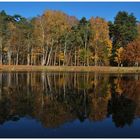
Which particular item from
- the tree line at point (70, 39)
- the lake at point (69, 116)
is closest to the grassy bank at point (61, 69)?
the tree line at point (70, 39)

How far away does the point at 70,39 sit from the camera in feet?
239

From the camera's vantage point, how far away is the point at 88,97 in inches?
902

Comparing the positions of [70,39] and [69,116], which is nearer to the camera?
[69,116]

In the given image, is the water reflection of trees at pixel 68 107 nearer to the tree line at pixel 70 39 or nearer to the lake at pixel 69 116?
the lake at pixel 69 116

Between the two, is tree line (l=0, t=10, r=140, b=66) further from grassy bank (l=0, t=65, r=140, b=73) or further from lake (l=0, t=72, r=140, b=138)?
lake (l=0, t=72, r=140, b=138)

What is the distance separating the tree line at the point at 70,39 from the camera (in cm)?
7244

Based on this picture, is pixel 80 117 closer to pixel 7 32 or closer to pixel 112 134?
pixel 112 134

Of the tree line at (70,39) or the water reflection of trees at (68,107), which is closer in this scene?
the water reflection of trees at (68,107)

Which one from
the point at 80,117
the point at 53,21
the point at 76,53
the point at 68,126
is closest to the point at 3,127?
the point at 68,126

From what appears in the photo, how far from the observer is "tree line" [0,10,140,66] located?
72.4 m

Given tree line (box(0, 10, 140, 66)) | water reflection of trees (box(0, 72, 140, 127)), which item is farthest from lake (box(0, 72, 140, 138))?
tree line (box(0, 10, 140, 66))

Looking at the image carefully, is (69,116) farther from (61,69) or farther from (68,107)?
(61,69)

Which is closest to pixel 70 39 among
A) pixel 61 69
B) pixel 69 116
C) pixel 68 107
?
pixel 61 69

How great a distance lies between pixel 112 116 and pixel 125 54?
60.4 meters
